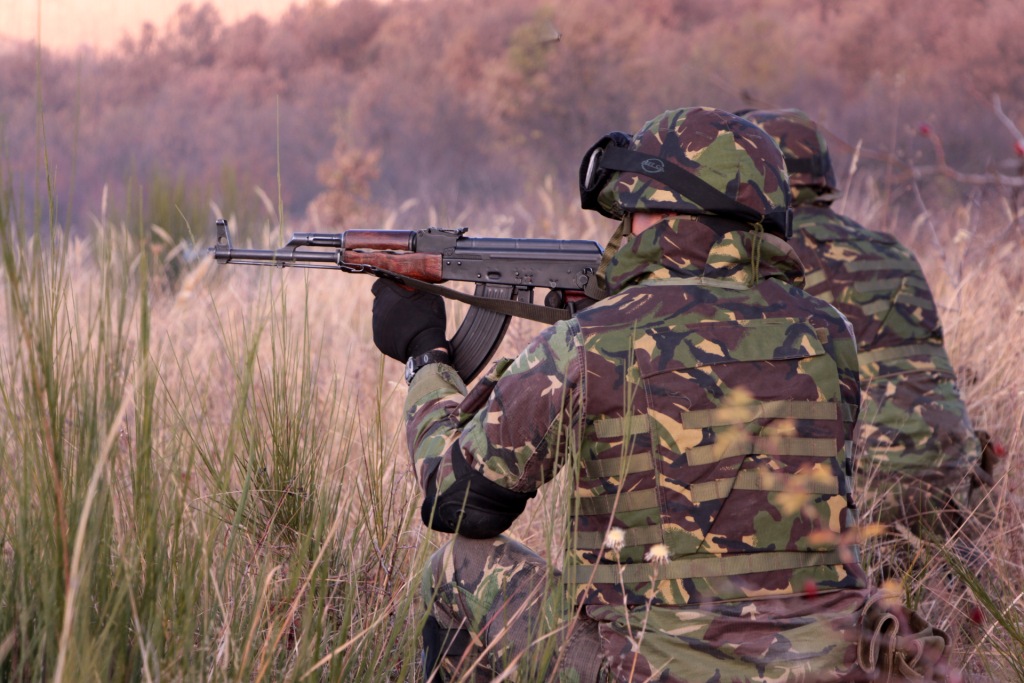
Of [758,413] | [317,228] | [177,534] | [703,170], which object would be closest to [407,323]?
[703,170]

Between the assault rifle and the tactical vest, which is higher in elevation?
the assault rifle

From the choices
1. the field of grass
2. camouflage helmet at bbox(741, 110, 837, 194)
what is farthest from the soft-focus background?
camouflage helmet at bbox(741, 110, 837, 194)

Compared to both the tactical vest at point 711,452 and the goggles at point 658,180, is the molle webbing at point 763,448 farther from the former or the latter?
the goggles at point 658,180

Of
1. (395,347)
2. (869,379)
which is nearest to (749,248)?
(395,347)

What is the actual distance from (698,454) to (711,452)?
0.02 metres

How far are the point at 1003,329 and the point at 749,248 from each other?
3053mm

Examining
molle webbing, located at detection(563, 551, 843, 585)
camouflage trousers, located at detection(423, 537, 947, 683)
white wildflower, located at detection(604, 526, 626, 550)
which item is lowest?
camouflage trousers, located at detection(423, 537, 947, 683)

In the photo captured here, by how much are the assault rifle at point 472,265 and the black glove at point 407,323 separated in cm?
5

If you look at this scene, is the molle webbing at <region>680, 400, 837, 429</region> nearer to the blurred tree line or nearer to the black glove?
the black glove

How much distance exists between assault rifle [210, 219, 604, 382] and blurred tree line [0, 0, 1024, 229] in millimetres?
12260

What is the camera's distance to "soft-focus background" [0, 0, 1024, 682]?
1632 mm

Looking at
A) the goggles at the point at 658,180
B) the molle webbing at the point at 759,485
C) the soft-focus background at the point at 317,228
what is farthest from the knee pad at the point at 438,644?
the goggles at the point at 658,180

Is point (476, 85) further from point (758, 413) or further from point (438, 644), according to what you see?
point (758, 413)

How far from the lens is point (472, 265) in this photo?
2922 millimetres
